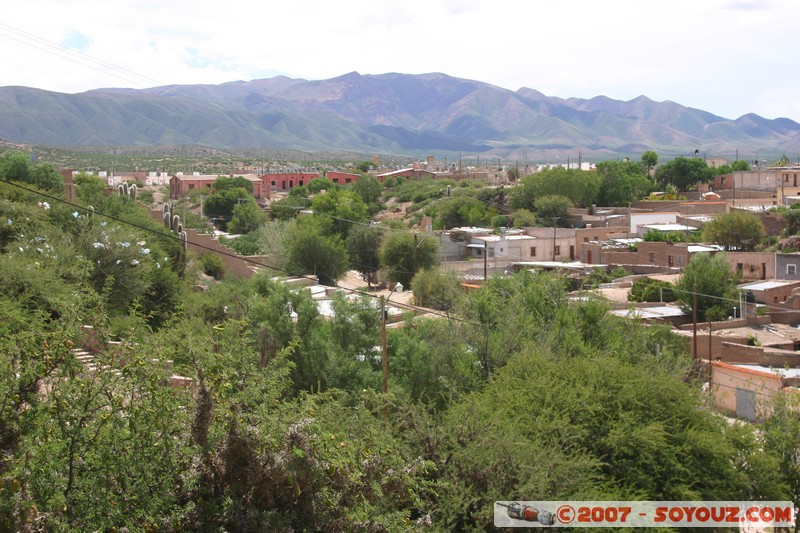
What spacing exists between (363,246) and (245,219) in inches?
545

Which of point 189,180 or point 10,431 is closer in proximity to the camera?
point 10,431

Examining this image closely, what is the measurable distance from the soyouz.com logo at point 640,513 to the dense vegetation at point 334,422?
195mm

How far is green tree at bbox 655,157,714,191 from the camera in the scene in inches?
3519

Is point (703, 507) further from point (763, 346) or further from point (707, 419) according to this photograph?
point (763, 346)

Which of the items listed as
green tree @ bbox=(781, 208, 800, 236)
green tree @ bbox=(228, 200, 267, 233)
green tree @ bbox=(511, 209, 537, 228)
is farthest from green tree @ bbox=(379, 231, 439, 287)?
green tree @ bbox=(781, 208, 800, 236)

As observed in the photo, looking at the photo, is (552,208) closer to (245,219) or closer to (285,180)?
(245,219)

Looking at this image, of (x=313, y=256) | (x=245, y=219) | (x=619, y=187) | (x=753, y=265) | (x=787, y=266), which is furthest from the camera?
(x=619, y=187)

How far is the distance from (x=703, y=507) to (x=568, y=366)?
3.75m

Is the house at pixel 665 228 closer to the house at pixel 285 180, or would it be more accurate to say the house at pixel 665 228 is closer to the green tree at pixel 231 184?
the green tree at pixel 231 184

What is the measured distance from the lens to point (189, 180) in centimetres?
8294

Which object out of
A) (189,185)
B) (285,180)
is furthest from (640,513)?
(285,180)

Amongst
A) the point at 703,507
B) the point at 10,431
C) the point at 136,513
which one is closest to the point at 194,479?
the point at 136,513

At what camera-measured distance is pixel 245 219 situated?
206 feet

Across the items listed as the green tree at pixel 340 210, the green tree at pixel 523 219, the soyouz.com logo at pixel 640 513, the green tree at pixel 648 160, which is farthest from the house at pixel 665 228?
the green tree at pixel 648 160
